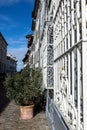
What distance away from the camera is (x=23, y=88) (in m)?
8.66

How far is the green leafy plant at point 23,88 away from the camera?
8562 mm

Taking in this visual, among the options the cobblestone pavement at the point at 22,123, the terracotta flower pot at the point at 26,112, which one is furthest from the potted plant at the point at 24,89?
the cobblestone pavement at the point at 22,123

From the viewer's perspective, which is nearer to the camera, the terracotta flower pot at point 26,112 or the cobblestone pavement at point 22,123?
the cobblestone pavement at point 22,123

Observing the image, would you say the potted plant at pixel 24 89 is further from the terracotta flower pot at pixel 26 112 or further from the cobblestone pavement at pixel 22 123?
the cobblestone pavement at pixel 22 123

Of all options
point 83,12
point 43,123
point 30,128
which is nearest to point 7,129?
point 30,128

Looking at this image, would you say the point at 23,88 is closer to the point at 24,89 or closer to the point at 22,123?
the point at 24,89

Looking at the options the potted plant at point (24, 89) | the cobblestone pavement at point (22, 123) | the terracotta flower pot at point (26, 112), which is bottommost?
the cobblestone pavement at point (22, 123)

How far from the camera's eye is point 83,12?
8.25 feet

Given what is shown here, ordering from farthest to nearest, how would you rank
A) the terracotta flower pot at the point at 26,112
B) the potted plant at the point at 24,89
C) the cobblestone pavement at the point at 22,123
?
the potted plant at the point at 24,89 < the terracotta flower pot at the point at 26,112 < the cobblestone pavement at the point at 22,123

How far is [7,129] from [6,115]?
222 centimetres

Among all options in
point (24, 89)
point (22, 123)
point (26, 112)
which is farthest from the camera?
point (24, 89)

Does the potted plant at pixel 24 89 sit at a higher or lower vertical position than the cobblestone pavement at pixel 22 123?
higher

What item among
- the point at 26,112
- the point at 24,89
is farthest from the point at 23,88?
the point at 26,112

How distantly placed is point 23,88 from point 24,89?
9cm
